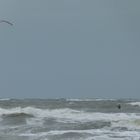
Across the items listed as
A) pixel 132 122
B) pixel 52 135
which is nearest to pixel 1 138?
pixel 52 135

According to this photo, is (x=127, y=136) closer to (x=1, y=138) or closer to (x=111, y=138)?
(x=111, y=138)

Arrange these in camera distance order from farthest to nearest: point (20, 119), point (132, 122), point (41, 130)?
point (20, 119), point (132, 122), point (41, 130)

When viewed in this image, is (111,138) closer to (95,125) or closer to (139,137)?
(139,137)

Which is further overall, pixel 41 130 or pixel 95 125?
pixel 95 125

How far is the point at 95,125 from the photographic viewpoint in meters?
31.9

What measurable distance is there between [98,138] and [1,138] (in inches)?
146

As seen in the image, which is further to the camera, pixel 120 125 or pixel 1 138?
pixel 120 125

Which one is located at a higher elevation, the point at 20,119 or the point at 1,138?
the point at 20,119

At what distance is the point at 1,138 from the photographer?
2386 centimetres

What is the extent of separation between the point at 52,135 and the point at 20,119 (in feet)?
41.6

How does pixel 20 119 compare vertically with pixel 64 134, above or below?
above

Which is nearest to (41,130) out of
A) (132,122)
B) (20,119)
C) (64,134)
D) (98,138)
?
(64,134)

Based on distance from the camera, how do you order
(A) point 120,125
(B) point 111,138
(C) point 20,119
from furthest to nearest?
(C) point 20,119
(A) point 120,125
(B) point 111,138

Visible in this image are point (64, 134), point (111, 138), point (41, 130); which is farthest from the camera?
point (41, 130)
